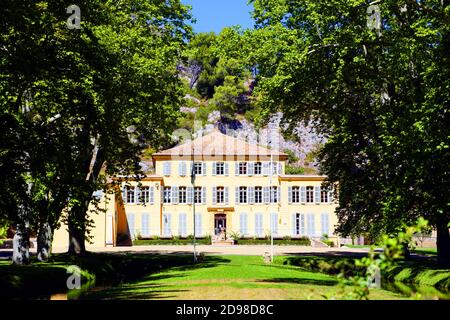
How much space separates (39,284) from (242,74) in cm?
1529

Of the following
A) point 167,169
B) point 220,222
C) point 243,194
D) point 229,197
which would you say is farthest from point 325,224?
point 167,169

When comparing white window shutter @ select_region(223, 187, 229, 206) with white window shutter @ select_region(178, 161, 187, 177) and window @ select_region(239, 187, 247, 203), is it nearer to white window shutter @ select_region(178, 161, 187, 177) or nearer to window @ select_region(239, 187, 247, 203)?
window @ select_region(239, 187, 247, 203)

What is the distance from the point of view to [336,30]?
2994 centimetres

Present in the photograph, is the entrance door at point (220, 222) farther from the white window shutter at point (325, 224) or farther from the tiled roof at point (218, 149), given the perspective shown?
the white window shutter at point (325, 224)

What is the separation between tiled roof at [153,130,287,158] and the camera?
72938 millimetres

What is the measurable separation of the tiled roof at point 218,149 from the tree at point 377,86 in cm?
3532

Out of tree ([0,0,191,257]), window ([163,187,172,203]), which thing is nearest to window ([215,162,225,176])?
window ([163,187,172,203])

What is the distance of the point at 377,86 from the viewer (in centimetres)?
3316

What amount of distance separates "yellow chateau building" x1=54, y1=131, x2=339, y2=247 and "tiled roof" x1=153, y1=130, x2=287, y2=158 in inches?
4.4

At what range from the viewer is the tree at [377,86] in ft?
81.5

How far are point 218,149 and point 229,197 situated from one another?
5521 mm

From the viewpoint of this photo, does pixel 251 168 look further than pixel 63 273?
Yes

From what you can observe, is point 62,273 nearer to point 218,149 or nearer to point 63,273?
point 63,273
